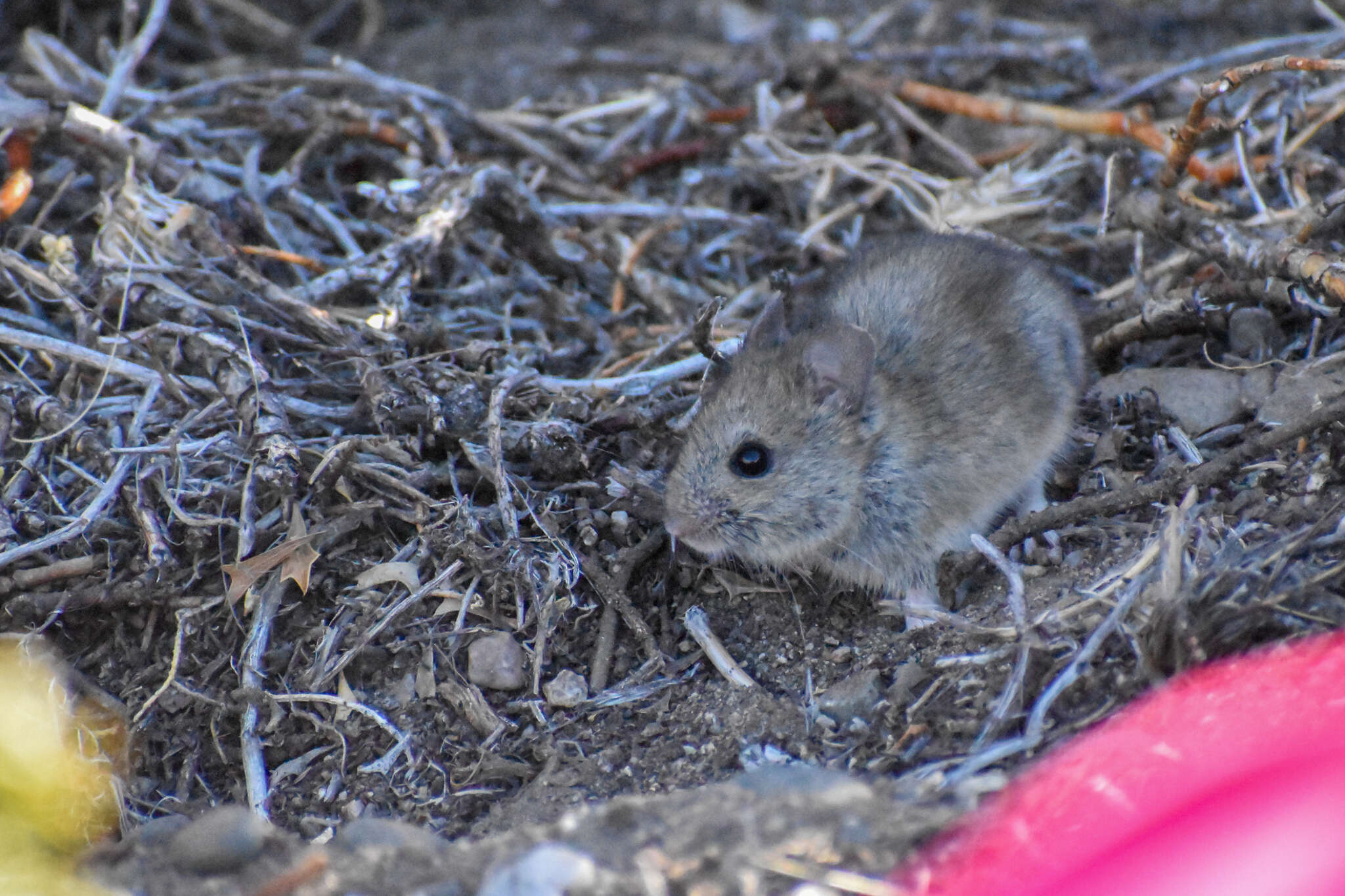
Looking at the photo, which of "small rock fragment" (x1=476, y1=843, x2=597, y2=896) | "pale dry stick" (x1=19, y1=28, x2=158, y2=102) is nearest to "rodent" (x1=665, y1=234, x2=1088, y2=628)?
"small rock fragment" (x1=476, y1=843, x2=597, y2=896)

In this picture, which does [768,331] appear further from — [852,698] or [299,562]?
[299,562]

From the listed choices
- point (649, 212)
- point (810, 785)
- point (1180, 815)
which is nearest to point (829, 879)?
point (810, 785)

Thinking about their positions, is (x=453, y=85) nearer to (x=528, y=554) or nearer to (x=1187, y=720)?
(x=528, y=554)

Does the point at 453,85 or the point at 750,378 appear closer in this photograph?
the point at 750,378

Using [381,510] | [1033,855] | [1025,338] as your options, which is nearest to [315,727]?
[381,510]

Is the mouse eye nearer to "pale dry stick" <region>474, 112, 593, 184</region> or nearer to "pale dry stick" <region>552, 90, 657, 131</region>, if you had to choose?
"pale dry stick" <region>474, 112, 593, 184</region>

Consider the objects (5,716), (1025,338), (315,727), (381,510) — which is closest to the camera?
(5,716)
